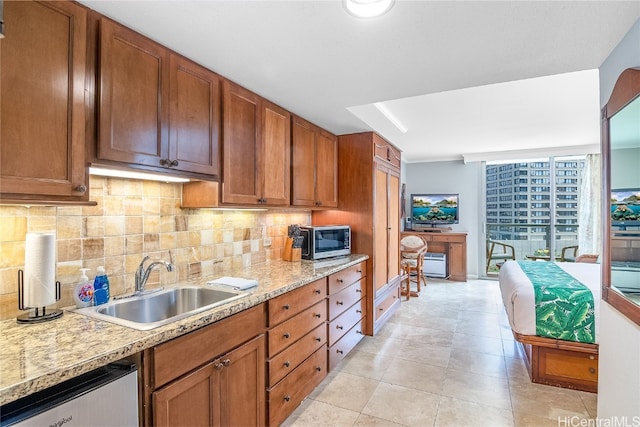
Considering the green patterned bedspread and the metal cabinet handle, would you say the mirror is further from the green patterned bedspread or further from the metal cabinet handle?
the metal cabinet handle

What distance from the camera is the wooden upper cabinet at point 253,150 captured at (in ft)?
6.73

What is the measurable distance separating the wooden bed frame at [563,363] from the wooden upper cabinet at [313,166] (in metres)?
2.08

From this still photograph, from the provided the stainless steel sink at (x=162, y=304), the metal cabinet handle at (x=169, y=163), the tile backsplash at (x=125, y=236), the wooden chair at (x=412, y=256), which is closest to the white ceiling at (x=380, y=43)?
the metal cabinet handle at (x=169, y=163)

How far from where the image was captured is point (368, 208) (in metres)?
3.37

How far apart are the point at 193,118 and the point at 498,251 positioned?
6.14m

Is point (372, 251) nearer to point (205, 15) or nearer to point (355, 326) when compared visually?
point (355, 326)

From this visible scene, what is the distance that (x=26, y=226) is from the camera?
1383 millimetres

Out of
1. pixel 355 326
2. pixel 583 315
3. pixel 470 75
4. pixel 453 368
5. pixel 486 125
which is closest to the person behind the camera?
pixel 470 75

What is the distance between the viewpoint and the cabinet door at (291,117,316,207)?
278 cm

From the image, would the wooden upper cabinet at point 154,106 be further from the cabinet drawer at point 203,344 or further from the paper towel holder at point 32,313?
the cabinet drawer at point 203,344

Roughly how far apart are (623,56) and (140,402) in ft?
8.51

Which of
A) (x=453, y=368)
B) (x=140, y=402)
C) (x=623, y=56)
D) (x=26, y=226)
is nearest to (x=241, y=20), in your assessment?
(x=26, y=226)

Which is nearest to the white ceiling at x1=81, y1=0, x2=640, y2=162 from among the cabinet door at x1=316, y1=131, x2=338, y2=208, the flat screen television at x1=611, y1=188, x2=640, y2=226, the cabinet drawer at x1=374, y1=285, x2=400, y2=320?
the cabinet door at x1=316, y1=131, x2=338, y2=208

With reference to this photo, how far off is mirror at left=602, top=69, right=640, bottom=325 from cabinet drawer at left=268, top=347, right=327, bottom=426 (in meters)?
1.79
